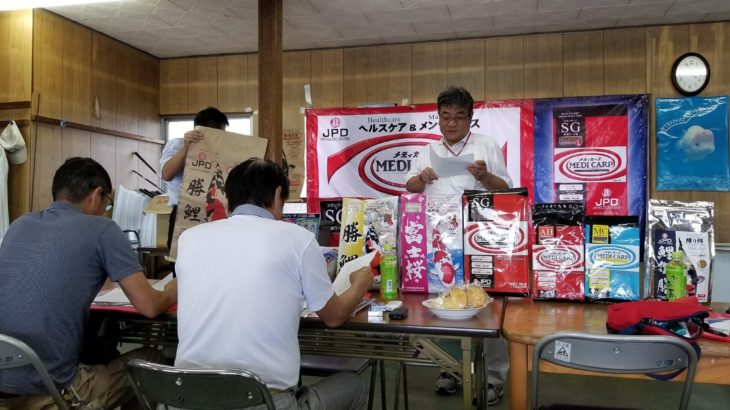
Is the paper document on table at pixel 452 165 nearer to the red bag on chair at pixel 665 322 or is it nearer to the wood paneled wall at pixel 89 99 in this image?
the red bag on chair at pixel 665 322

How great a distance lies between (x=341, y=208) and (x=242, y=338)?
3.41 ft

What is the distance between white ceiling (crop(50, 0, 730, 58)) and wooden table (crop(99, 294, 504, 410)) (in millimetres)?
3290

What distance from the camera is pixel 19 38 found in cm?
443

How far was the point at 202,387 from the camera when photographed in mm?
1341

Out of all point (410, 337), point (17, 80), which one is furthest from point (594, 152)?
point (17, 80)

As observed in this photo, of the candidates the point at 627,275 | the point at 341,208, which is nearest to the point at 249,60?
the point at 341,208

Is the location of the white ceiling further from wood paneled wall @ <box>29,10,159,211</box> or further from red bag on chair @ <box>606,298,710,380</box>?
red bag on chair @ <box>606,298,710,380</box>

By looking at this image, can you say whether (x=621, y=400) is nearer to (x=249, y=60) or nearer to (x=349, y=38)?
(x=349, y=38)

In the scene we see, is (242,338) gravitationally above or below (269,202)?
below

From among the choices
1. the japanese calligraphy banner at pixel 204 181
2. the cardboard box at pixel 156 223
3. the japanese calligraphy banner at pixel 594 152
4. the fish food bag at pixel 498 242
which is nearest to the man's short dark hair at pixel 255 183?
the fish food bag at pixel 498 242

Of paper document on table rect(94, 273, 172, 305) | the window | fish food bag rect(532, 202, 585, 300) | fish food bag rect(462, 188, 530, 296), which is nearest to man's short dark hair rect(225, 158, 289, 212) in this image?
paper document on table rect(94, 273, 172, 305)

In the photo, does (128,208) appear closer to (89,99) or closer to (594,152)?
(89,99)

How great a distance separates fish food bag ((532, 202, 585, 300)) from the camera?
197cm

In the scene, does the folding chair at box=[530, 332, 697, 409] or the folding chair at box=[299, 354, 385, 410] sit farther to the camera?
the folding chair at box=[299, 354, 385, 410]
